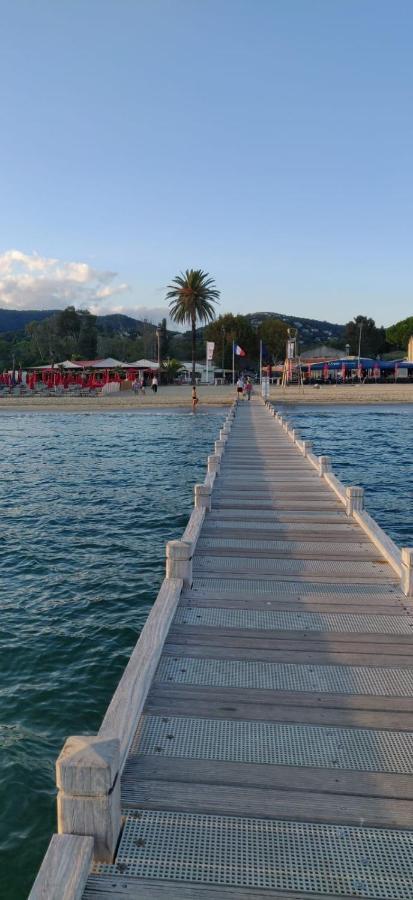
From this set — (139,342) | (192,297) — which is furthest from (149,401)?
(139,342)

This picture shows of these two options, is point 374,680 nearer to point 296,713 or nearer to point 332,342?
point 296,713

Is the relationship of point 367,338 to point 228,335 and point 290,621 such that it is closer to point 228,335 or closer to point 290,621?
point 228,335

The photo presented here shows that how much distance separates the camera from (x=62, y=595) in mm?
9211

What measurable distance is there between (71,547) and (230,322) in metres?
89.2

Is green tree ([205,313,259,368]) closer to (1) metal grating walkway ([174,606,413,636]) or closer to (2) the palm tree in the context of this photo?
(2) the palm tree

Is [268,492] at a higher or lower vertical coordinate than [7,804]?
higher

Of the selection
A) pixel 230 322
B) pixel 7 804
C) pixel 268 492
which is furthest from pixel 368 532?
pixel 230 322

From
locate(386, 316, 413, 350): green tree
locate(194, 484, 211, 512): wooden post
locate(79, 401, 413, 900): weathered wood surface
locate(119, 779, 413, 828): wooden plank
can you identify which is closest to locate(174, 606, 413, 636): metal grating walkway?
locate(79, 401, 413, 900): weathered wood surface

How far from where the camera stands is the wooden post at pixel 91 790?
111 inches

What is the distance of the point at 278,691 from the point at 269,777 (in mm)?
983

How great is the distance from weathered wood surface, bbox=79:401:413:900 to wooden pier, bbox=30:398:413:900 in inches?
0.5

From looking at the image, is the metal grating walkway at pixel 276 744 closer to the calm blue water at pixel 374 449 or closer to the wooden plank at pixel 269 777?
the wooden plank at pixel 269 777

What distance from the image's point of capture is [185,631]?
552cm

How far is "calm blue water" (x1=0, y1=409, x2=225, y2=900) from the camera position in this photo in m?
5.07
